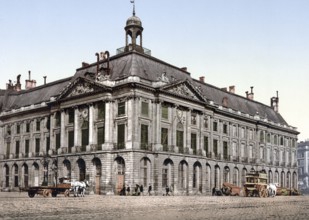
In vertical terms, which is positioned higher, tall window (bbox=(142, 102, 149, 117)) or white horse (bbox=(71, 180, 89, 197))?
tall window (bbox=(142, 102, 149, 117))

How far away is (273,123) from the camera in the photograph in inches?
2746

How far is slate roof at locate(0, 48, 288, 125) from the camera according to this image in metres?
45.2

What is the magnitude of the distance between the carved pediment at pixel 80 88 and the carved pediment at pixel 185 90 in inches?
291

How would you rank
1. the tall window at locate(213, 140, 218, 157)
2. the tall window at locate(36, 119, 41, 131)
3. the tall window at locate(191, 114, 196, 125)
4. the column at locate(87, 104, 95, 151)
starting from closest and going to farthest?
the column at locate(87, 104, 95, 151) → the tall window at locate(191, 114, 196, 125) → the tall window at locate(36, 119, 41, 131) → the tall window at locate(213, 140, 218, 157)

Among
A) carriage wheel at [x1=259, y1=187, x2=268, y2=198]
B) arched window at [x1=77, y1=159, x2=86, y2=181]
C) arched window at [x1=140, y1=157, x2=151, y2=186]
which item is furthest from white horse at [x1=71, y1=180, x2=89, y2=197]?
carriage wheel at [x1=259, y1=187, x2=268, y2=198]

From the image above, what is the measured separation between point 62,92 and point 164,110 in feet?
39.8

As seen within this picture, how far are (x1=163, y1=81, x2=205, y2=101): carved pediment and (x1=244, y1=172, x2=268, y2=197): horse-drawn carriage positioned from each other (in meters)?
11.3

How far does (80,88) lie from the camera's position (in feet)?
155

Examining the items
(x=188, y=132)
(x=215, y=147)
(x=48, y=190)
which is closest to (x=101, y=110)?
(x=188, y=132)

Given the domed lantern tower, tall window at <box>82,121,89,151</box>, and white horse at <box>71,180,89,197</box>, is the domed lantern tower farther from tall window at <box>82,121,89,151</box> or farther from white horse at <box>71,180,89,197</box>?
white horse at <box>71,180,89,197</box>

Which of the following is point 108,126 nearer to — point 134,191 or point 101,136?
point 101,136

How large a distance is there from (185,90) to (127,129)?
9400 millimetres

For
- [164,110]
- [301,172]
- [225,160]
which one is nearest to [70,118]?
[164,110]

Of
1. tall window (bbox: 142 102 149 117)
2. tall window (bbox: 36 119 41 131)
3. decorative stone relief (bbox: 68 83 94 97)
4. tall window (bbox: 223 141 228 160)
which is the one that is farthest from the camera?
tall window (bbox: 223 141 228 160)
